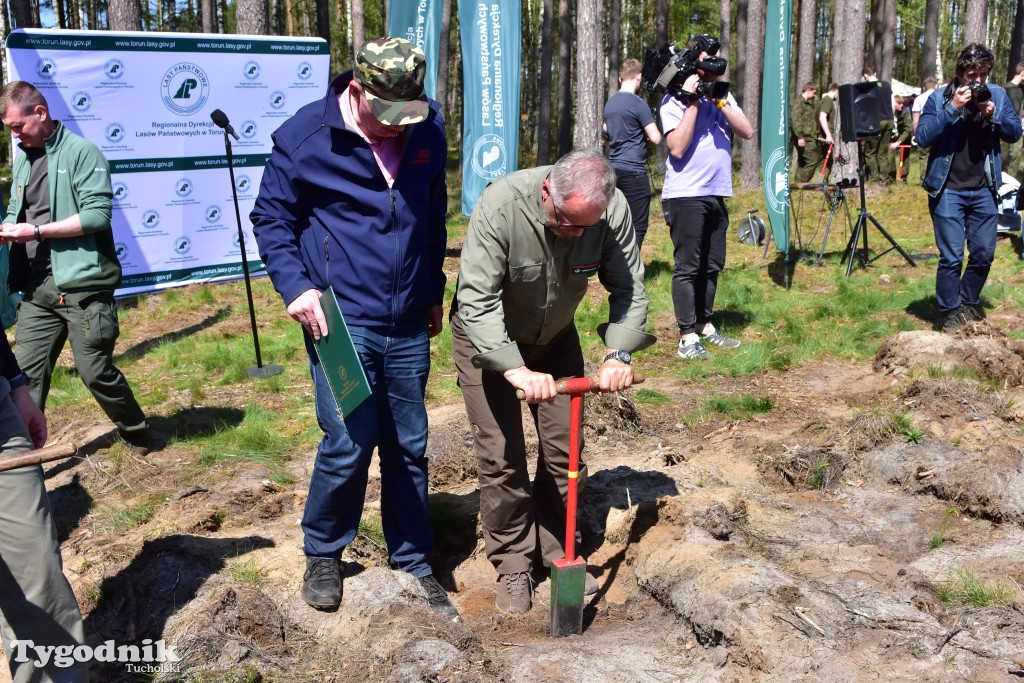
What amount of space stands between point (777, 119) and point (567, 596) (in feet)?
23.2

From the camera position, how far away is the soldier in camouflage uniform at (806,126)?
16266 mm

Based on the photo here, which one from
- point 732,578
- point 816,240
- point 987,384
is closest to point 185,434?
point 732,578

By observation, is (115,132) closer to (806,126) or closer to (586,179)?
(586,179)

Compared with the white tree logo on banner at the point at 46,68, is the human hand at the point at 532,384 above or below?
below

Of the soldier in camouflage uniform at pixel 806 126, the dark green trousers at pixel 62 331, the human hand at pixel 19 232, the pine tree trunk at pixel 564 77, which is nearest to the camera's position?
the human hand at pixel 19 232

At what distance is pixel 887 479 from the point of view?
15.4ft

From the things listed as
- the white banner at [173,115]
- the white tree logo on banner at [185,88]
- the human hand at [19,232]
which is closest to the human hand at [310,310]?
the human hand at [19,232]

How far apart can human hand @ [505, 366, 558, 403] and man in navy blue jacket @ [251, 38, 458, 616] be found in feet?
1.51

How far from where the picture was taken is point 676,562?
12.7 ft

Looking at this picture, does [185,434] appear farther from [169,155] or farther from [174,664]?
[169,155]

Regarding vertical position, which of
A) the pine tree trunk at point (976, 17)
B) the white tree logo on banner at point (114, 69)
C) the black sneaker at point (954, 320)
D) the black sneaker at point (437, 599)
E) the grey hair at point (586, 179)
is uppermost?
the pine tree trunk at point (976, 17)

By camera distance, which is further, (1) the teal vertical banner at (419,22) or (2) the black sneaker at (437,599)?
(1) the teal vertical banner at (419,22)

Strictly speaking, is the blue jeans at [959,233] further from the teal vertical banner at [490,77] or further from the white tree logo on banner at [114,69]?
the white tree logo on banner at [114,69]

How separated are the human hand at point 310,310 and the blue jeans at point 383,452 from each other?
0.63 ft
